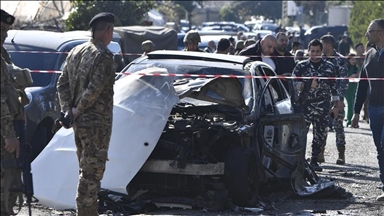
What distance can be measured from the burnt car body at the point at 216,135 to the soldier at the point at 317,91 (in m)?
2.30

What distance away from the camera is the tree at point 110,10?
25.2 metres

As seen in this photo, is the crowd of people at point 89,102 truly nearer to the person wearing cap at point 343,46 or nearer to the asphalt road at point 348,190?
the asphalt road at point 348,190

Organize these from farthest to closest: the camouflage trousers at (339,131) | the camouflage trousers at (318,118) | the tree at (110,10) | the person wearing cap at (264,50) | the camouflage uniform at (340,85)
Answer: the tree at (110,10) → the camouflage trousers at (339,131) → the person wearing cap at (264,50) → the camouflage uniform at (340,85) → the camouflage trousers at (318,118)

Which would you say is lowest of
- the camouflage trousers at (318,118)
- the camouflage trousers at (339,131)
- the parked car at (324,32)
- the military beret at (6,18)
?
the parked car at (324,32)

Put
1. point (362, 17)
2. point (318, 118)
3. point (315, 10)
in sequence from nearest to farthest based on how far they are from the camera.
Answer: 1. point (318, 118)
2. point (362, 17)
3. point (315, 10)

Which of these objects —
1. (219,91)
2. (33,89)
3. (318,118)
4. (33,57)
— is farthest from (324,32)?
(219,91)

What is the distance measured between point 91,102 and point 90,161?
51cm

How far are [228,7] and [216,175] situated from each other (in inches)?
3441

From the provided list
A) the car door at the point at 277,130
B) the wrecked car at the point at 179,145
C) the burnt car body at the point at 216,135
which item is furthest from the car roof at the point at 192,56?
the wrecked car at the point at 179,145

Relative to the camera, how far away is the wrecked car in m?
9.20

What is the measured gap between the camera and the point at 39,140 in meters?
11.4

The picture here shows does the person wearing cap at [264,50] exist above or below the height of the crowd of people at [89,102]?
below

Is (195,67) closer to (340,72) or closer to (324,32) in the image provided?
(340,72)

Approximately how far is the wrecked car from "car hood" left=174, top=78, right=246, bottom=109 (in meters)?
0.01
